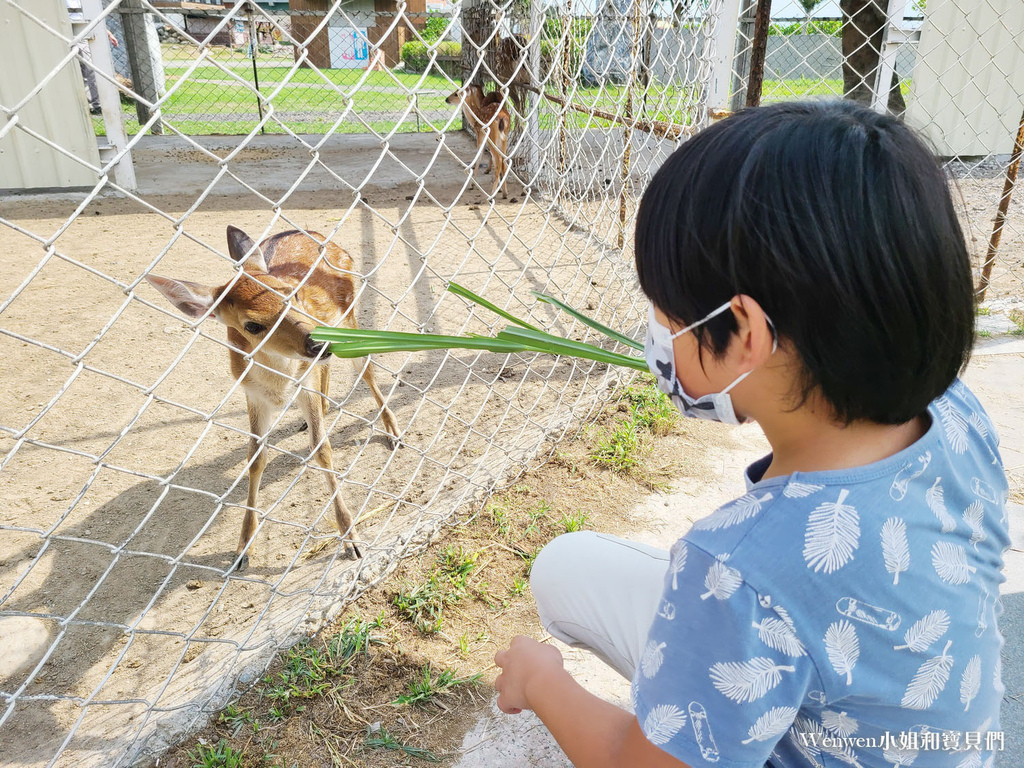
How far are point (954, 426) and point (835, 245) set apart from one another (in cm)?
38

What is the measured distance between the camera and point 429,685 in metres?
1.81

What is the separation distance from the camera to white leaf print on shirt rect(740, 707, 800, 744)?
2.61ft

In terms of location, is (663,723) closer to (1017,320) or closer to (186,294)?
(186,294)

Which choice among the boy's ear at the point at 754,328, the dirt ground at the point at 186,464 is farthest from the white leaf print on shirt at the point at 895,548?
the dirt ground at the point at 186,464

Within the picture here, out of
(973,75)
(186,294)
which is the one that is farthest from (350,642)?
(973,75)

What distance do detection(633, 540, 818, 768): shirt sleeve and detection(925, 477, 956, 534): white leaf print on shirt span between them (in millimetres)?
239

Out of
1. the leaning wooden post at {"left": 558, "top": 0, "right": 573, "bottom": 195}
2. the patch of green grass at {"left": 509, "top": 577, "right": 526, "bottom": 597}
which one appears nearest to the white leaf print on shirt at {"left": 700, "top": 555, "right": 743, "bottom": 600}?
the patch of green grass at {"left": 509, "top": 577, "right": 526, "bottom": 597}

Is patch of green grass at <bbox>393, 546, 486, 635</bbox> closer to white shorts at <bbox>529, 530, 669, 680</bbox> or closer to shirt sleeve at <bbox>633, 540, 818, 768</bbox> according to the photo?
white shorts at <bbox>529, 530, 669, 680</bbox>

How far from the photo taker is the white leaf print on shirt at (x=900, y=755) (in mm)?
881

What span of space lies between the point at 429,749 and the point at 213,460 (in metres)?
1.87

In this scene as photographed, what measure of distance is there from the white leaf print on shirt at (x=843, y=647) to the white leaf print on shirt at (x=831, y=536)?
2.7 inches

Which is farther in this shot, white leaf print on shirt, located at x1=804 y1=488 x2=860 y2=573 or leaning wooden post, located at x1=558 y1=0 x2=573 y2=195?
leaning wooden post, located at x1=558 y1=0 x2=573 y2=195

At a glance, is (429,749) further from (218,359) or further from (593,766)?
(218,359)

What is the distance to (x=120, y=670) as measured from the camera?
2.11 meters
